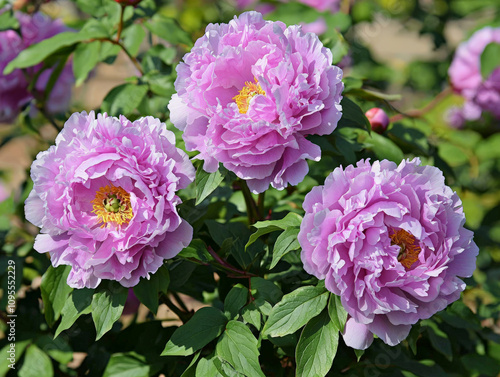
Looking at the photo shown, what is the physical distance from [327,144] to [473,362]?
62 centimetres

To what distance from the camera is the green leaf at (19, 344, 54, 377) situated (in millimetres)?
1142

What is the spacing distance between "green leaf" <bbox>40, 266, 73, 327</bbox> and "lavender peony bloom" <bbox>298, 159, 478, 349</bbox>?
1.33 feet

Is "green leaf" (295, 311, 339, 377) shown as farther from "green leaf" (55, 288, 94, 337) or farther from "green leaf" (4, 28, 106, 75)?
"green leaf" (4, 28, 106, 75)

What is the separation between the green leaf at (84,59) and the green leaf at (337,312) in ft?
2.17

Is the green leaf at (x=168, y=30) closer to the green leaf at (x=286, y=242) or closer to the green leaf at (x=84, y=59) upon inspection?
the green leaf at (x=84, y=59)

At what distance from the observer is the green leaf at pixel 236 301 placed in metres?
0.90

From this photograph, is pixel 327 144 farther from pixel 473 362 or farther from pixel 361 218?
pixel 473 362

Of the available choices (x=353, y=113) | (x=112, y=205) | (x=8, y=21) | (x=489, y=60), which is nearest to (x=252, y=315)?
(x=112, y=205)

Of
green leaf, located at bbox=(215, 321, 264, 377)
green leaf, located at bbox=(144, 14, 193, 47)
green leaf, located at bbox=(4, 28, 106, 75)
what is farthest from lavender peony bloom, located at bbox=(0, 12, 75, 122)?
green leaf, located at bbox=(215, 321, 264, 377)

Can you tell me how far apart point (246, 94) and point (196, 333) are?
1.22 ft

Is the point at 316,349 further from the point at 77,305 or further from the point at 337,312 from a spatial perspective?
the point at 77,305

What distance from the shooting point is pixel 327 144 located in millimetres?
954

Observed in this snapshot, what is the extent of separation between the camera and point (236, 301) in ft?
2.99

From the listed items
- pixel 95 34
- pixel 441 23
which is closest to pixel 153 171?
pixel 95 34
